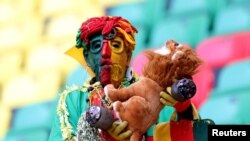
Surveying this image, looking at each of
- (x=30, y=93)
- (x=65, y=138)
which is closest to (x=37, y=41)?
(x=30, y=93)

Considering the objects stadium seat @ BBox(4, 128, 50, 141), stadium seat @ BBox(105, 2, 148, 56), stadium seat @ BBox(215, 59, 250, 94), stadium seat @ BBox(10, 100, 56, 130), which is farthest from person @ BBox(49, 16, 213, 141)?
stadium seat @ BBox(105, 2, 148, 56)

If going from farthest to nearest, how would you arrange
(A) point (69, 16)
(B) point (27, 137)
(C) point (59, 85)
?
(A) point (69, 16), (C) point (59, 85), (B) point (27, 137)

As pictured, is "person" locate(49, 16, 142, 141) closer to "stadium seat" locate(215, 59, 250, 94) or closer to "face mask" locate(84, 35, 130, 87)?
"face mask" locate(84, 35, 130, 87)

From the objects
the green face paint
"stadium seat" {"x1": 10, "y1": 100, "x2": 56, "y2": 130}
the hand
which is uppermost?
"stadium seat" {"x1": 10, "y1": 100, "x2": 56, "y2": 130}

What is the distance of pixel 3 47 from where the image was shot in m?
2.94

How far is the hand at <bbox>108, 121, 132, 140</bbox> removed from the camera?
1.18 meters

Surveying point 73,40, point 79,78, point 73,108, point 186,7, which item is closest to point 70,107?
point 73,108

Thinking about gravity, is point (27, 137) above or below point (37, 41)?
below

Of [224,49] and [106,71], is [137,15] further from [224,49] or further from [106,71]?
[106,71]

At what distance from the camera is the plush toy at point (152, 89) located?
1177 millimetres

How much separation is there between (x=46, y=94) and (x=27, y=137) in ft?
0.94

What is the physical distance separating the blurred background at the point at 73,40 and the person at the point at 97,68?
701 millimetres

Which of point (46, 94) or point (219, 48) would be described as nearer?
point (219, 48)

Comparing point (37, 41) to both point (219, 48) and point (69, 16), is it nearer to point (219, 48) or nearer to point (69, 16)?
point (69, 16)
